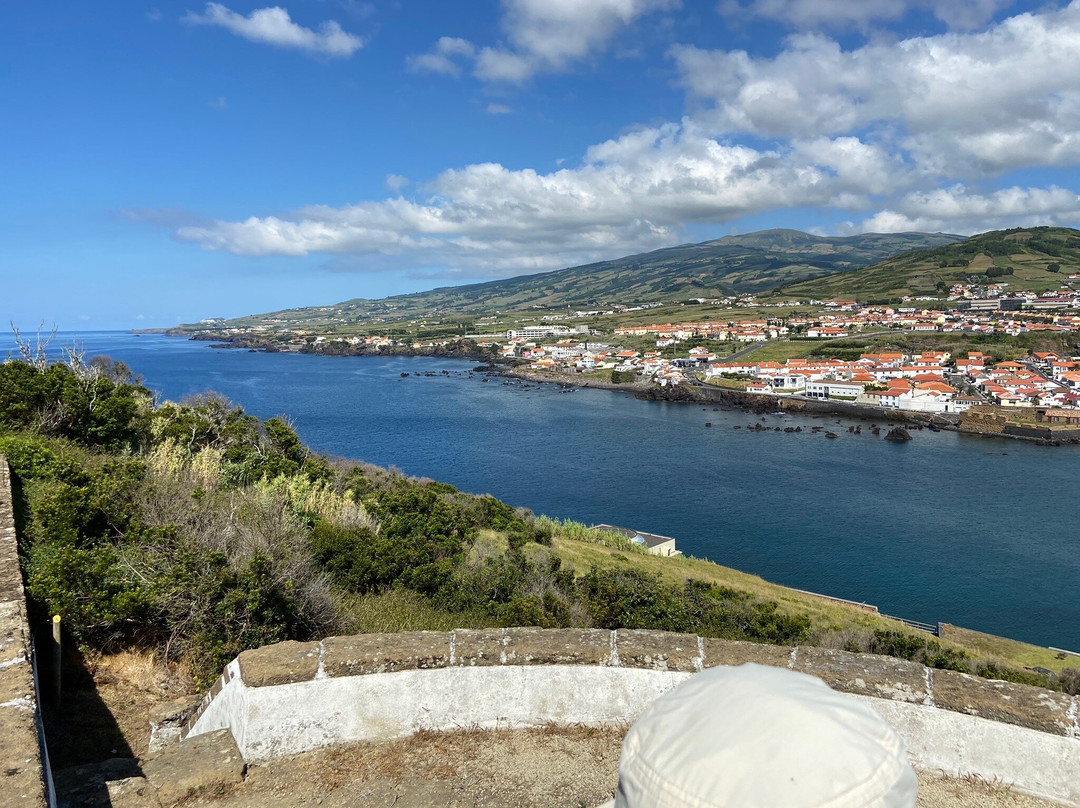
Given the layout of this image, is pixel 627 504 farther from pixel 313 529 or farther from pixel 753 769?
pixel 753 769

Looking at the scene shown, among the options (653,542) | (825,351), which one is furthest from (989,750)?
(825,351)

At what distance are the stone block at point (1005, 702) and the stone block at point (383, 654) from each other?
2.90 m

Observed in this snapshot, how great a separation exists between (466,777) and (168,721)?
1897 mm

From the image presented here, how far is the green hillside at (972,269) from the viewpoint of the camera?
119m

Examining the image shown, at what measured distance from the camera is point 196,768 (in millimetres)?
3506

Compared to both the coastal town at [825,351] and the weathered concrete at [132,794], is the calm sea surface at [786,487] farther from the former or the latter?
the weathered concrete at [132,794]

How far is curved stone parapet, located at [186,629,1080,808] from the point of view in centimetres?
363

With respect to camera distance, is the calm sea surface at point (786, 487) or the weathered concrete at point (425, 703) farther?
the calm sea surface at point (786, 487)

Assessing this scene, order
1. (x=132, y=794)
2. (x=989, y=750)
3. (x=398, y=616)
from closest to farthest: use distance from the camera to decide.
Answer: (x=132, y=794) < (x=989, y=750) < (x=398, y=616)

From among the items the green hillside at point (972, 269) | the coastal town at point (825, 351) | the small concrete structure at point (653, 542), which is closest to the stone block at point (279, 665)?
the small concrete structure at point (653, 542)

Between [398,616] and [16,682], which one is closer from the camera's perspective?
[16,682]

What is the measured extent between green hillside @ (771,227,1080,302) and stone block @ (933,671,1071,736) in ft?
412

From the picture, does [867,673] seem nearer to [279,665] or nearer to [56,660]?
[279,665]

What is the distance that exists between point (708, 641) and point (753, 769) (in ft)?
11.7
